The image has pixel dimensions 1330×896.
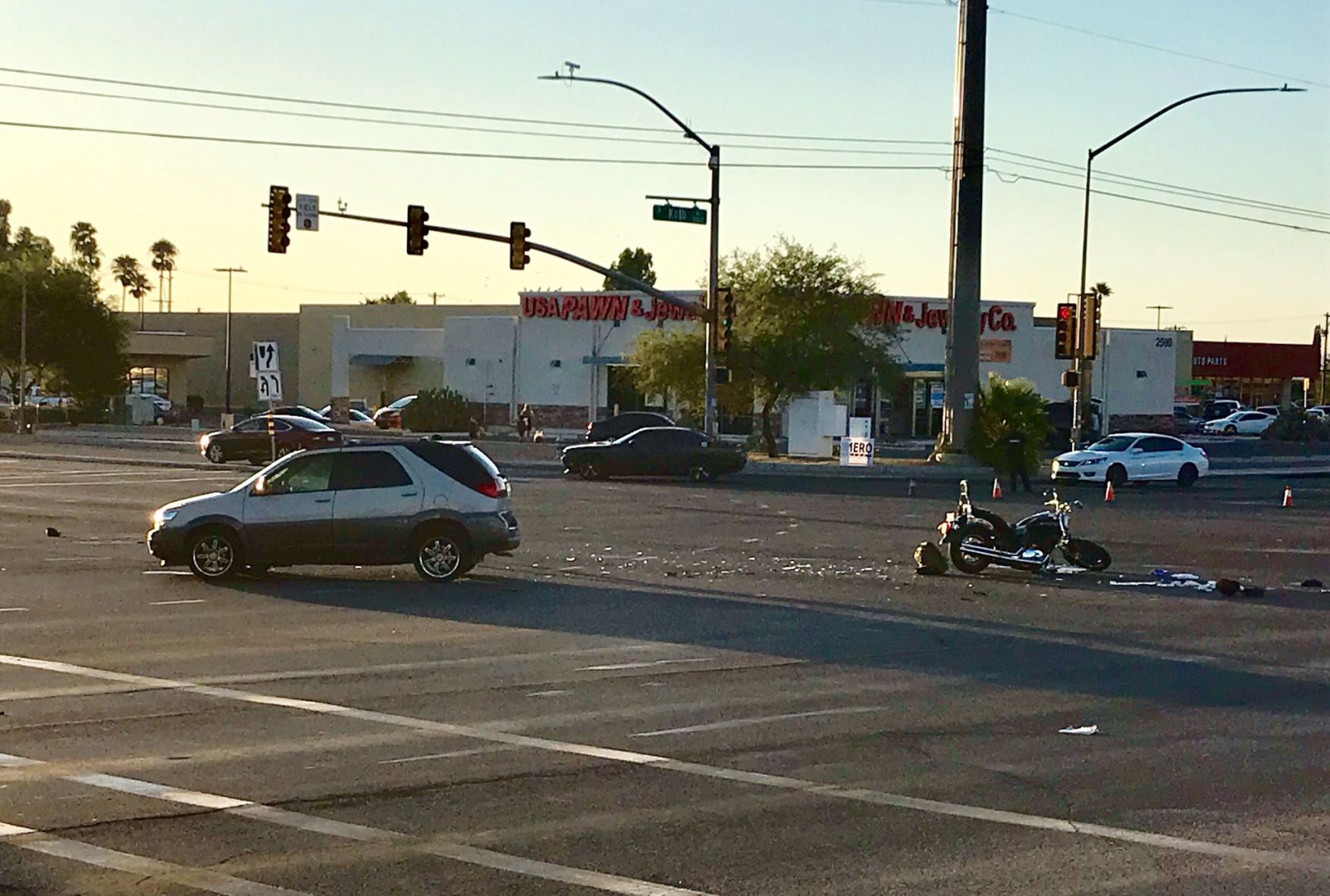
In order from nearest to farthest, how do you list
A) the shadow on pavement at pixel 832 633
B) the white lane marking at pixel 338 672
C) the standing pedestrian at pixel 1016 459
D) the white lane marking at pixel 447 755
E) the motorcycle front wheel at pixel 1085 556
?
the white lane marking at pixel 447 755
the white lane marking at pixel 338 672
the shadow on pavement at pixel 832 633
the motorcycle front wheel at pixel 1085 556
the standing pedestrian at pixel 1016 459

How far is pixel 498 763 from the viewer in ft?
34.4

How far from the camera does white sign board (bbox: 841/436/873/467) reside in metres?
53.9

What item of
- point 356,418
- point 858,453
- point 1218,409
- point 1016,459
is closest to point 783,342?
point 858,453

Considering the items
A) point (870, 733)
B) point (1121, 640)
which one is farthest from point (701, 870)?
point (1121, 640)

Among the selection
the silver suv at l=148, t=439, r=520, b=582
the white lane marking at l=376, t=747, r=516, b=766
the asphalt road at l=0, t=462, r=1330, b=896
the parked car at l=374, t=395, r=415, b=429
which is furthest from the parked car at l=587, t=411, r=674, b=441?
the white lane marking at l=376, t=747, r=516, b=766

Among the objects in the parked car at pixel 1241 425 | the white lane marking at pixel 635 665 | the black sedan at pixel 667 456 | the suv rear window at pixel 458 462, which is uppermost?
the parked car at pixel 1241 425

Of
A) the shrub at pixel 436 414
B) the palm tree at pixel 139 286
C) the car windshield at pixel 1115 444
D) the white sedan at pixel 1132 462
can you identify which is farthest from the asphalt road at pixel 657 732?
the palm tree at pixel 139 286

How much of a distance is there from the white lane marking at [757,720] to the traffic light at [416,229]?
28.6 m

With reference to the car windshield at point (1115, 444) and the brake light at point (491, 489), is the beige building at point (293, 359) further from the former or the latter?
the brake light at point (491, 489)

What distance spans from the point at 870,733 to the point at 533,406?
74818mm

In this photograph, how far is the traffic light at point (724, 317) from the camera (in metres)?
46.1

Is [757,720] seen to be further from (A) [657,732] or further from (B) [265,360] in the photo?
(B) [265,360]

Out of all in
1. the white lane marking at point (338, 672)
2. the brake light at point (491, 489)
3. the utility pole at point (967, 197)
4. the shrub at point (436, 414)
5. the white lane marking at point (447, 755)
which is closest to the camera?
the white lane marking at point (447, 755)

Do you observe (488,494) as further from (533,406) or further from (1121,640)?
(533,406)
